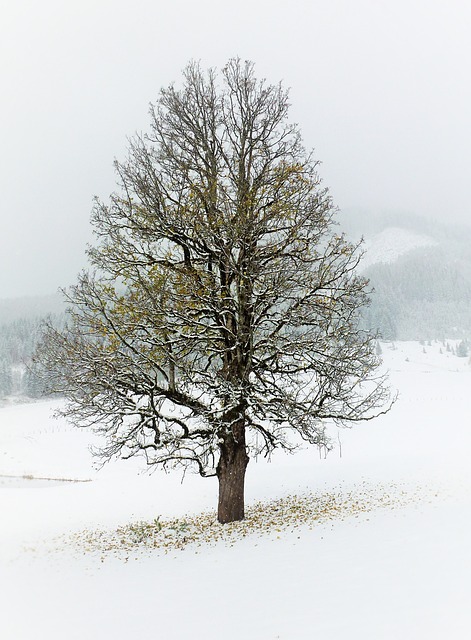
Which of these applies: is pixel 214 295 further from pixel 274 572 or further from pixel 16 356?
pixel 16 356

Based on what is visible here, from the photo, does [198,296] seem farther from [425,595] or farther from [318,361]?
[425,595]

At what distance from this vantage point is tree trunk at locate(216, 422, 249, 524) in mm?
12328

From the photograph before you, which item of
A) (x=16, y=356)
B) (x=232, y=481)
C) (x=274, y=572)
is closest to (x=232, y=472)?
(x=232, y=481)

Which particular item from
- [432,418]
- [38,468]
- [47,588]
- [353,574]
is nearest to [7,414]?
[38,468]

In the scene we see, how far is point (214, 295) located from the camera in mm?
11789

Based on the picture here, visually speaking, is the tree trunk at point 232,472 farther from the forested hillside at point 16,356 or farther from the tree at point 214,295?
the forested hillside at point 16,356

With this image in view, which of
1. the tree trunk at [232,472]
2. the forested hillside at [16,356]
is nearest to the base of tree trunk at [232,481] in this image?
the tree trunk at [232,472]

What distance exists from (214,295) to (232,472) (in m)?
5.10

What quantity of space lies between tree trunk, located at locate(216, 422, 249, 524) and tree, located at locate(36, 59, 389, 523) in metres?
0.03

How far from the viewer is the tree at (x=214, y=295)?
11.3m

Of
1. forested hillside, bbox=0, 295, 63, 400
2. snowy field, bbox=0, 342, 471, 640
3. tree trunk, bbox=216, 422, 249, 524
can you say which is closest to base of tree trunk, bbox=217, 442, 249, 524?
tree trunk, bbox=216, 422, 249, 524

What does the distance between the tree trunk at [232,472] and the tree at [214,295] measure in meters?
0.03

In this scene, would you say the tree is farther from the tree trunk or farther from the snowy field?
the snowy field

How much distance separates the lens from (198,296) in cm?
1091
